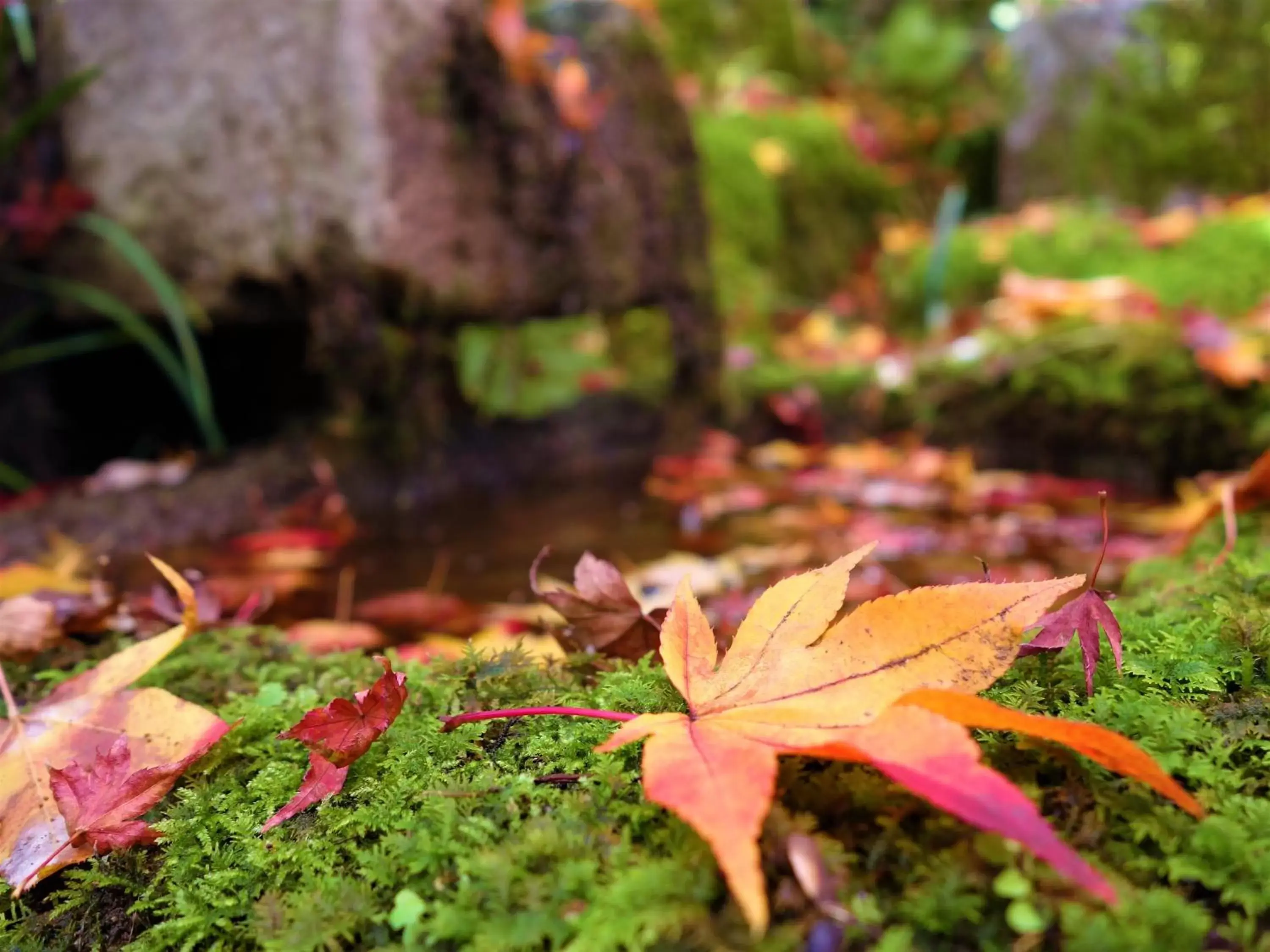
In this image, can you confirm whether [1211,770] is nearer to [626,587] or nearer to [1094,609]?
[1094,609]

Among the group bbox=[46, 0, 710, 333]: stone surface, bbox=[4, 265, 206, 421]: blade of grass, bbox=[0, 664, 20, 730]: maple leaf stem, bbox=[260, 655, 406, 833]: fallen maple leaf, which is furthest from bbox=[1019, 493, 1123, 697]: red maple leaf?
bbox=[4, 265, 206, 421]: blade of grass

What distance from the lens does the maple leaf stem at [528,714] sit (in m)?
0.76

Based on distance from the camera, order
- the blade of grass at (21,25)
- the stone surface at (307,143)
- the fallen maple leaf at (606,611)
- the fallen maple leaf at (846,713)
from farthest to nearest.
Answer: the stone surface at (307,143) < the blade of grass at (21,25) < the fallen maple leaf at (606,611) < the fallen maple leaf at (846,713)

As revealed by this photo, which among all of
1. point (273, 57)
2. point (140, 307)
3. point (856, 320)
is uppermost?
point (273, 57)

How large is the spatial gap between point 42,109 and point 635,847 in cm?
279

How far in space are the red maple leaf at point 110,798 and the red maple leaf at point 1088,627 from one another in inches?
31.9

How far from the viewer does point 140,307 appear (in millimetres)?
2807

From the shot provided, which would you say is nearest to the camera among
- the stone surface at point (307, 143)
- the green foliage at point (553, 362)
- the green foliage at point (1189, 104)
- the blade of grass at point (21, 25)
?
the blade of grass at point (21, 25)

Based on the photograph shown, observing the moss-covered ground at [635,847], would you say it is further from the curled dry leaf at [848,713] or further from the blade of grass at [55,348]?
the blade of grass at [55,348]

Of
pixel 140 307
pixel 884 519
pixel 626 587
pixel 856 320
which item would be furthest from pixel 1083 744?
pixel 856 320

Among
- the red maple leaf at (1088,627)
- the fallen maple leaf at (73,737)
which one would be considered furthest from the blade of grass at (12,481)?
the red maple leaf at (1088,627)

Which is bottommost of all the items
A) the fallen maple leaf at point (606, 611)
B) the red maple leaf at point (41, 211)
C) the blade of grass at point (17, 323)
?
the fallen maple leaf at point (606, 611)

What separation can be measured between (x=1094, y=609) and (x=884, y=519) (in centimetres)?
199

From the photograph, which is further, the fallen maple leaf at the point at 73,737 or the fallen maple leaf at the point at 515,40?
the fallen maple leaf at the point at 515,40
